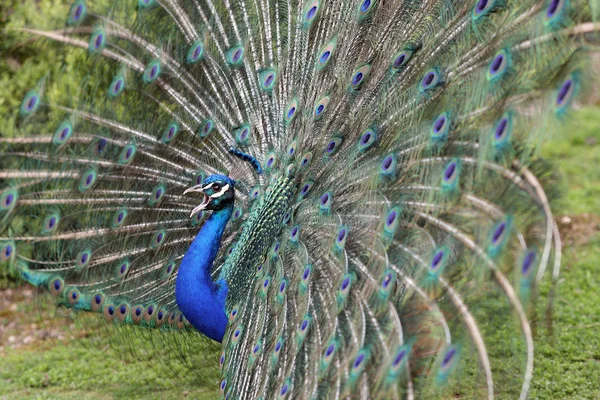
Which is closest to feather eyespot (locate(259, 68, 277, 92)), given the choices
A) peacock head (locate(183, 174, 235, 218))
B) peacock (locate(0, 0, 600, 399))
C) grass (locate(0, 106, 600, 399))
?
peacock (locate(0, 0, 600, 399))

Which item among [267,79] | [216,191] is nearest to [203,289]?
[216,191]

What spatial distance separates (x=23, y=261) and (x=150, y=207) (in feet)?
2.67

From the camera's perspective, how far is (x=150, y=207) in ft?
14.8

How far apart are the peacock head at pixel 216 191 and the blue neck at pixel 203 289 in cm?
5

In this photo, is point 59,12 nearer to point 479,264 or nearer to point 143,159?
point 143,159

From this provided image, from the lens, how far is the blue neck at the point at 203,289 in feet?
12.5

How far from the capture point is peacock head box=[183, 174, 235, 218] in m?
3.85

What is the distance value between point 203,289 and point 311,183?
2.45 feet

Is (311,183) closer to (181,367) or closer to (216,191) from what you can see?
(216,191)

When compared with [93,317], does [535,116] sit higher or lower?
higher

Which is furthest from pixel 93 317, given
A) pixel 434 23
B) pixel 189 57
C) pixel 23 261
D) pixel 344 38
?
pixel 434 23

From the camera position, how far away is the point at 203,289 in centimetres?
381

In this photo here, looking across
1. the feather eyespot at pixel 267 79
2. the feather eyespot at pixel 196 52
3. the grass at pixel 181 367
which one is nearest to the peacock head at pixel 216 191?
the feather eyespot at pixel 267 79

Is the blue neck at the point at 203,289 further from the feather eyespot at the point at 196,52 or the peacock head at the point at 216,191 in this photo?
the feather eyespot at the point at 196,52
